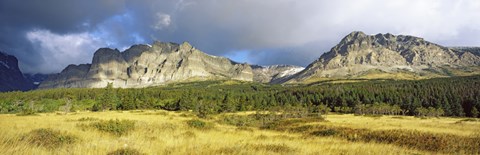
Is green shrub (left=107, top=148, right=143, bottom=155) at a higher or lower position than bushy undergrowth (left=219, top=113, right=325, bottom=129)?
higher

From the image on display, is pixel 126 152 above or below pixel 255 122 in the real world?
above

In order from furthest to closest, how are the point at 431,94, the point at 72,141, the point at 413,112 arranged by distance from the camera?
the point at 431,94, the point at 413,112, the point at 72,141

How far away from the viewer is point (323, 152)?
11.2 metres

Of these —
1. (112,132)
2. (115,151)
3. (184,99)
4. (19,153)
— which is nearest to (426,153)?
(115,151)

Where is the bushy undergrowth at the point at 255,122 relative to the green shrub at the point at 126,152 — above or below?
below

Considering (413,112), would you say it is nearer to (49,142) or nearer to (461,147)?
(461,147)

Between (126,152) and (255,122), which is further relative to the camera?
(255,122)

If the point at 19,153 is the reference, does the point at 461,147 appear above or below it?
below

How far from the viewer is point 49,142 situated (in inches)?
462

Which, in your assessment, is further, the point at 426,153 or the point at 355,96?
the point at 355,96

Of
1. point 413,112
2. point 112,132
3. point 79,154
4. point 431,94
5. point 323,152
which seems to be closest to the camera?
point 79,154

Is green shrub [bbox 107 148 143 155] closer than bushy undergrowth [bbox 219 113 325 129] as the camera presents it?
Yes

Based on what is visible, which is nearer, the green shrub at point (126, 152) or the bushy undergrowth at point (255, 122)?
the green shrub at point (126, 152)

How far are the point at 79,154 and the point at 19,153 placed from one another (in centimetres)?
123
